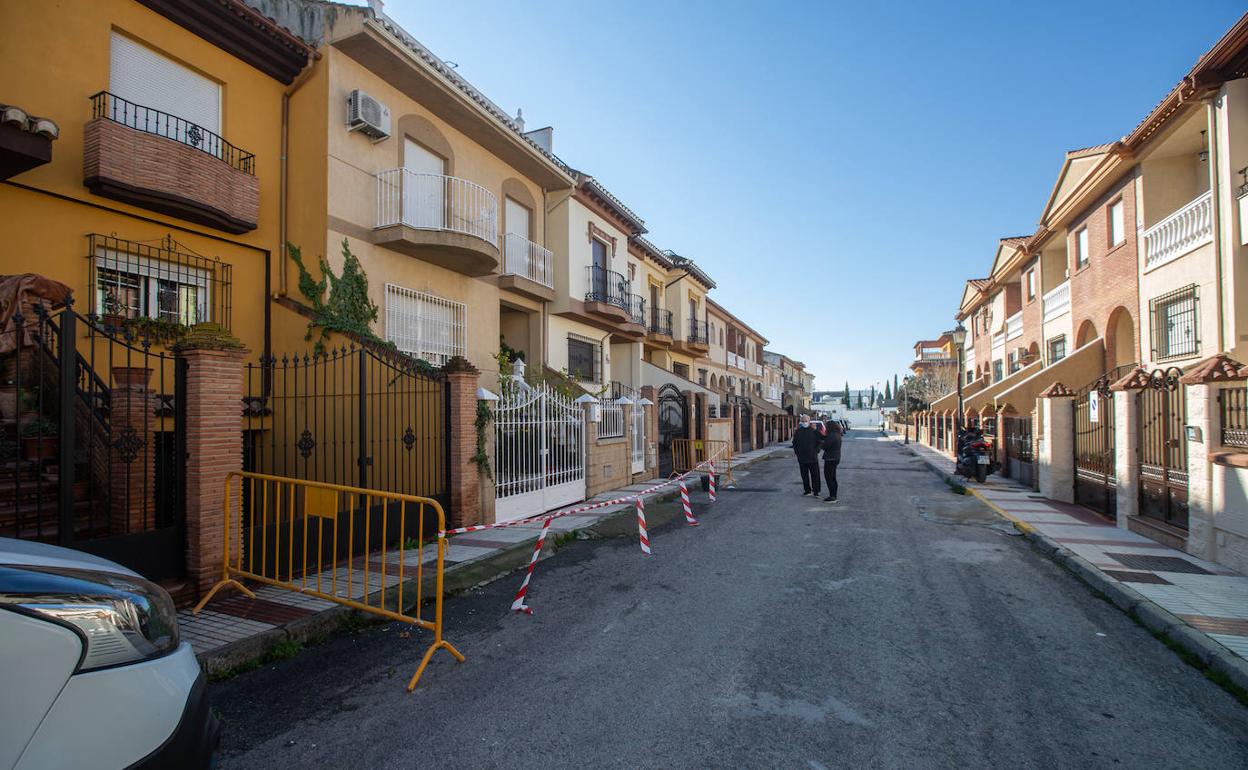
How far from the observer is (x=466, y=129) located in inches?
513

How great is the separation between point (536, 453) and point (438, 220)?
16.6 ft

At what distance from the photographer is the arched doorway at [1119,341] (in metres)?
16.3

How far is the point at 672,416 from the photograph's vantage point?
18969mm

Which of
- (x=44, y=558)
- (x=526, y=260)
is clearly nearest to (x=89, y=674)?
(x=44, y=558)

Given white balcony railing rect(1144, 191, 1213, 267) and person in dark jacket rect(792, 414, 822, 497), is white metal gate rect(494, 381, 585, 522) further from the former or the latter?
white balcony railing rect(1144, 191, 1213, 267)

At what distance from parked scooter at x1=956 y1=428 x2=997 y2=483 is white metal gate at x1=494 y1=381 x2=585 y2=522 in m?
10.1

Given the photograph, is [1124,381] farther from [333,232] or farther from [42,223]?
[42,223]

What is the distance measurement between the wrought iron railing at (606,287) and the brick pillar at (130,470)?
40.3 ft

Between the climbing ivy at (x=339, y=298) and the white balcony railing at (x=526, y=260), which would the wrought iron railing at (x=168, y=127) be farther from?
the white balcony railing at (x=526, y=260)

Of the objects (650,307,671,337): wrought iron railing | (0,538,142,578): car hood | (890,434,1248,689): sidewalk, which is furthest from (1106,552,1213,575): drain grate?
(650,307,671,337): wrought iron railing

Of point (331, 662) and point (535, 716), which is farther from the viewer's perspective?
point (331, 662)

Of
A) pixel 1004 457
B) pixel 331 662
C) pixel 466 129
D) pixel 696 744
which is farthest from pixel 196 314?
pixel 1004 457

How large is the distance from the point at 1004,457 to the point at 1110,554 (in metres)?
10.6

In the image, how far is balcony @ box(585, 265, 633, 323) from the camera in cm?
1717
